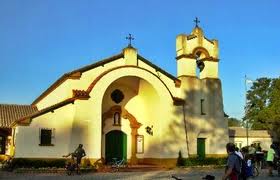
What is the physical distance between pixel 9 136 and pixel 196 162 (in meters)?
14.2

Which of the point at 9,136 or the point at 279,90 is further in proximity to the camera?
the point at 279,90

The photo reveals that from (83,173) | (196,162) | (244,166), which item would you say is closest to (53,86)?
(83,173)

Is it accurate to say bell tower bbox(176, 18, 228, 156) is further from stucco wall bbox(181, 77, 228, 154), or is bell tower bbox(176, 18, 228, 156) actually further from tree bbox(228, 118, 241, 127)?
tree bbox(228, 118, 241, 127)

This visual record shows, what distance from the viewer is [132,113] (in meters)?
32.3

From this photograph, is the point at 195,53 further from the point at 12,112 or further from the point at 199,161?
the point at 12,112

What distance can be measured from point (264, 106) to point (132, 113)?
35152 mm

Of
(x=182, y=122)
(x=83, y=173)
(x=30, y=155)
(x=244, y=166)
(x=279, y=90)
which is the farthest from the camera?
(x=279, y=90)

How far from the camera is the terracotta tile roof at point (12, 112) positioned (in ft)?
113

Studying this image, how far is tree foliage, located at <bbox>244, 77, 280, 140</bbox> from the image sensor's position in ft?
180

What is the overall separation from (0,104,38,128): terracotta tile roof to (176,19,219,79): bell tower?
12863 mm

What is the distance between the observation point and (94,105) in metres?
28.3

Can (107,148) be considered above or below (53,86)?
below

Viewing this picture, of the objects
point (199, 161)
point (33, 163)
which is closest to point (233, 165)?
point (33, 163)

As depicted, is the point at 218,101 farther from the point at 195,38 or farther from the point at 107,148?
the point at 107,148
